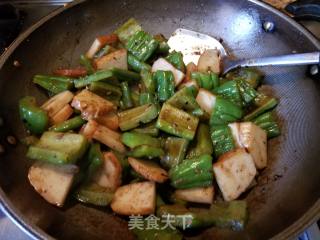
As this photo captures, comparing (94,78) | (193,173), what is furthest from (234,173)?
(94,78)

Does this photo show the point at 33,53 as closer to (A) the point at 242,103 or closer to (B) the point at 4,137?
(B) the point at 4,137

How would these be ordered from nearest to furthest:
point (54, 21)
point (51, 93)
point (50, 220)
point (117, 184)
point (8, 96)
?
point (50, 220) < point (117, 184) < point (8, 96) < point (51, 93) < point (54, 21)

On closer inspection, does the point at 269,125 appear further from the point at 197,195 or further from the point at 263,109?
the point at 197,195

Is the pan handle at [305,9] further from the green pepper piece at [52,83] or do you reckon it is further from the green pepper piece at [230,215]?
the green pepper piece at [52,83]

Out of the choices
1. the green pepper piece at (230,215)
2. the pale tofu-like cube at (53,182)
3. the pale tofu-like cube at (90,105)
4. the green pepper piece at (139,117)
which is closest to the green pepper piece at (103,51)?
the pale tofu-like cube at (90,105)

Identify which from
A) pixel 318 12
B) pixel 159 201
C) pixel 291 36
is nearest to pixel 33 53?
Result: pixel 159 201

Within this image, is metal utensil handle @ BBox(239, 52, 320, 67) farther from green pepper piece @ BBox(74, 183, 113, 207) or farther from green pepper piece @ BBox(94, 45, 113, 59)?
green pepper piece @ BBox(74, 183, 113, 207)
